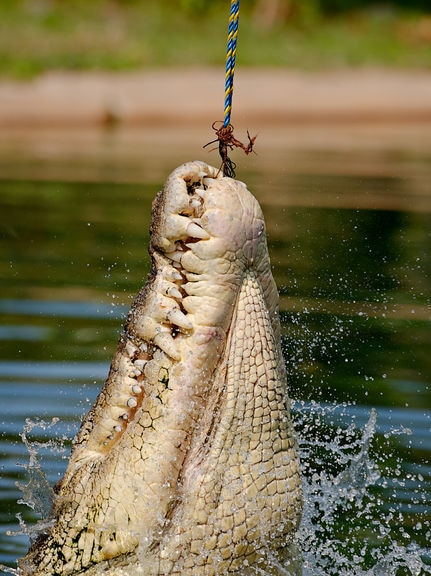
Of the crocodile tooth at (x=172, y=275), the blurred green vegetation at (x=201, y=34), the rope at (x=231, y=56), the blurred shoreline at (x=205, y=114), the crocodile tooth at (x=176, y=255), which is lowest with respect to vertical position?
the crocodile tooth at (x=172, y=275)

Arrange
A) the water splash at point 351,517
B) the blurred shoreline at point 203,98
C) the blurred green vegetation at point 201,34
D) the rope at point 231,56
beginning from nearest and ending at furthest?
the rope at point 231,56 → the water splash at point 351,517 → the blurred shoreline at point 203,98 → the blurred green vegetation at point 201,34

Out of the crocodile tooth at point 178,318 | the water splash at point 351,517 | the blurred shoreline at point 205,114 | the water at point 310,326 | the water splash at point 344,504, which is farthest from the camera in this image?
the blurred shoreline at point 205,114

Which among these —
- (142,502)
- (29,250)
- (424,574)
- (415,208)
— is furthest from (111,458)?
(415,208)

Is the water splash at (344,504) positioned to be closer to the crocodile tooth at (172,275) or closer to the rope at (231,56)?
the crocodile tooth at (172,275)

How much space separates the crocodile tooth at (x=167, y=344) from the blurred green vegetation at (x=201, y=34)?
13158mm

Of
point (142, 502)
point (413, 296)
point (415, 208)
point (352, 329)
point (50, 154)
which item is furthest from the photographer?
point (50, 154)

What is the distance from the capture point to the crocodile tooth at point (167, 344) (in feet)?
9.21

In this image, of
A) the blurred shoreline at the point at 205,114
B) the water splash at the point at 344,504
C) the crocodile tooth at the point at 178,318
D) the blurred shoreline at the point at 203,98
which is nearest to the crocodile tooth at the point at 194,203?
the crocodile tooth at the point at 178,318

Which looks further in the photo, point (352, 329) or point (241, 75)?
point (241, 75)

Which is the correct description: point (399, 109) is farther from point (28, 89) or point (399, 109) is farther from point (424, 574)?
point (424, 574)

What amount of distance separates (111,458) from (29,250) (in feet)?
19.3

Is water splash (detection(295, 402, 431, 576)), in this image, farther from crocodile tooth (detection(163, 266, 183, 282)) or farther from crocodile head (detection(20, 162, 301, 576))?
crocodile tooth (detection(163, 266, 183, 282))

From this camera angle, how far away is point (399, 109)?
16.1m

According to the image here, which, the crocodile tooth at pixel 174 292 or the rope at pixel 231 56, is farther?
the rope at pixel 231 56
